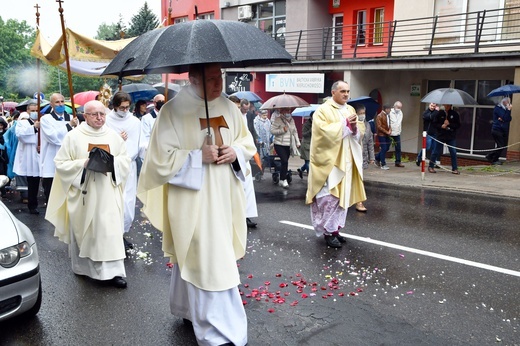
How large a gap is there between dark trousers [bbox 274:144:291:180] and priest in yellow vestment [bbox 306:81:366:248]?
515 centimetres

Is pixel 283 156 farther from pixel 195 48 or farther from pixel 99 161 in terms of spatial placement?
pixel 195 48

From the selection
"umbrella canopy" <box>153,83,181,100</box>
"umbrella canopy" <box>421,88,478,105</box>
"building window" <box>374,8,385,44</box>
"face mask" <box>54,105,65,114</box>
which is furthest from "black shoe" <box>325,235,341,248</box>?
"building window" <box>374,8,385,44</box>

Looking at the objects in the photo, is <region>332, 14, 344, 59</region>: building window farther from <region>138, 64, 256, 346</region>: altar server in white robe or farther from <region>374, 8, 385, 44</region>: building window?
<region>138, 64, 256, 346</region>: altar server in white robe

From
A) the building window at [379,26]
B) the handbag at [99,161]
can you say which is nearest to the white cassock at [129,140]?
the handbag at [99,161]

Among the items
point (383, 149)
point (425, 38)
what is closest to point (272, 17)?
point (425, 38)

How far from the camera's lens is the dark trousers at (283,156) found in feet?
40.3

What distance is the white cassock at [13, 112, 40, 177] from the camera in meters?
10.1

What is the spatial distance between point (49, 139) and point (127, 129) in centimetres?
230

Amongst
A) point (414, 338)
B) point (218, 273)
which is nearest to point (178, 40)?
point (218, 273)

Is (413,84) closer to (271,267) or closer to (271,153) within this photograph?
(271,153)

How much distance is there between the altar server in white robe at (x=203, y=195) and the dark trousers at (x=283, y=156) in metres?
8.11

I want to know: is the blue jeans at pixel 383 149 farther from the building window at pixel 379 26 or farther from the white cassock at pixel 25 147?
the white cassock at pixel 25 147

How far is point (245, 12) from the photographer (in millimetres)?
25391

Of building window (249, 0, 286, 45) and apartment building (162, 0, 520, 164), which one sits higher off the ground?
building window (249, 0, 286, 45)
